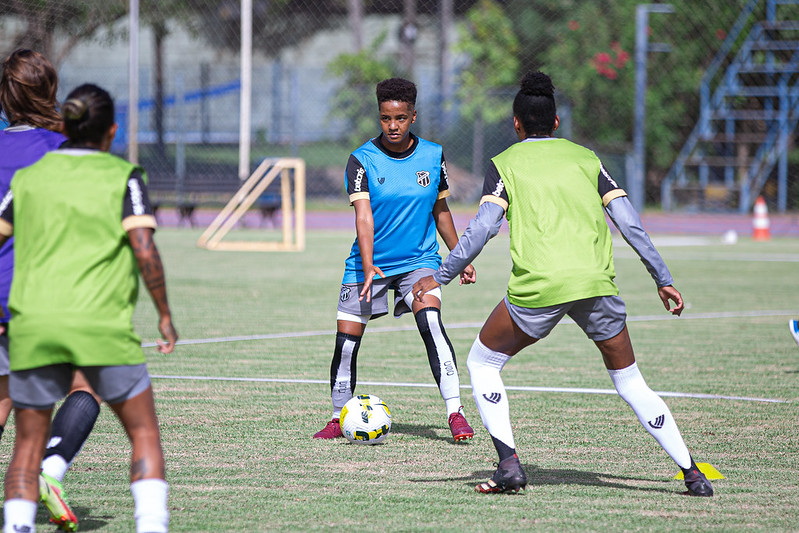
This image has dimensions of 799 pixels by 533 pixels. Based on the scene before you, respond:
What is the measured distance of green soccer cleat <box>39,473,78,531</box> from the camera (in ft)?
14.2

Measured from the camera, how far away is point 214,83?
106 feet

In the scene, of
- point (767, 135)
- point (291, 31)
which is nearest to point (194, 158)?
point (291, 31)

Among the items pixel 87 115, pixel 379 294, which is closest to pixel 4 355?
pixel 87 115

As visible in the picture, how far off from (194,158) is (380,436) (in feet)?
87.2

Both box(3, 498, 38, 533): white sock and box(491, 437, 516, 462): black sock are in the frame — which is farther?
box(491, 437, 516, 462): black sock

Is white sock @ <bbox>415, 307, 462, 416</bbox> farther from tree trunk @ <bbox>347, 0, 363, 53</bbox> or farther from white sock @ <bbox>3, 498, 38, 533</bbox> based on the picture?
tree trunk @ <bbox>347, 0, 363, 53</bbox>

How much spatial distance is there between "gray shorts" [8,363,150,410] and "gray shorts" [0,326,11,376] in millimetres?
574

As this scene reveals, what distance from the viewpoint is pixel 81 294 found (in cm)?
374

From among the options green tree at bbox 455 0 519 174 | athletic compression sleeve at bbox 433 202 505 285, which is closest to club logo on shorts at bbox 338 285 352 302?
athletic compression sleeve at bbox 433 202 505 285

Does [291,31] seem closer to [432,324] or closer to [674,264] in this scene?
[674,264]

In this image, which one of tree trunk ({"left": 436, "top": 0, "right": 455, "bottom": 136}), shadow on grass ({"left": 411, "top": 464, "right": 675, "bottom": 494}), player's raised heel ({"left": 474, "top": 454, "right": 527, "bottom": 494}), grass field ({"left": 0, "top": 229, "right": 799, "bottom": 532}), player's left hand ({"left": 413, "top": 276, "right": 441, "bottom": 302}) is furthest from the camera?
tree trunk ({"left": 436, "top": 0, "right": 455, "bottom": 136})

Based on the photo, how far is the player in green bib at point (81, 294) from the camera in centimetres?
375

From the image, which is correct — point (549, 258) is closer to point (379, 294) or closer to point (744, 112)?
point (379, 294)

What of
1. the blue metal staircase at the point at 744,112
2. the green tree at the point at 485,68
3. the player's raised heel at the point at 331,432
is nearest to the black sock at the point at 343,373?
the player's raised heel at the point at 331,432
